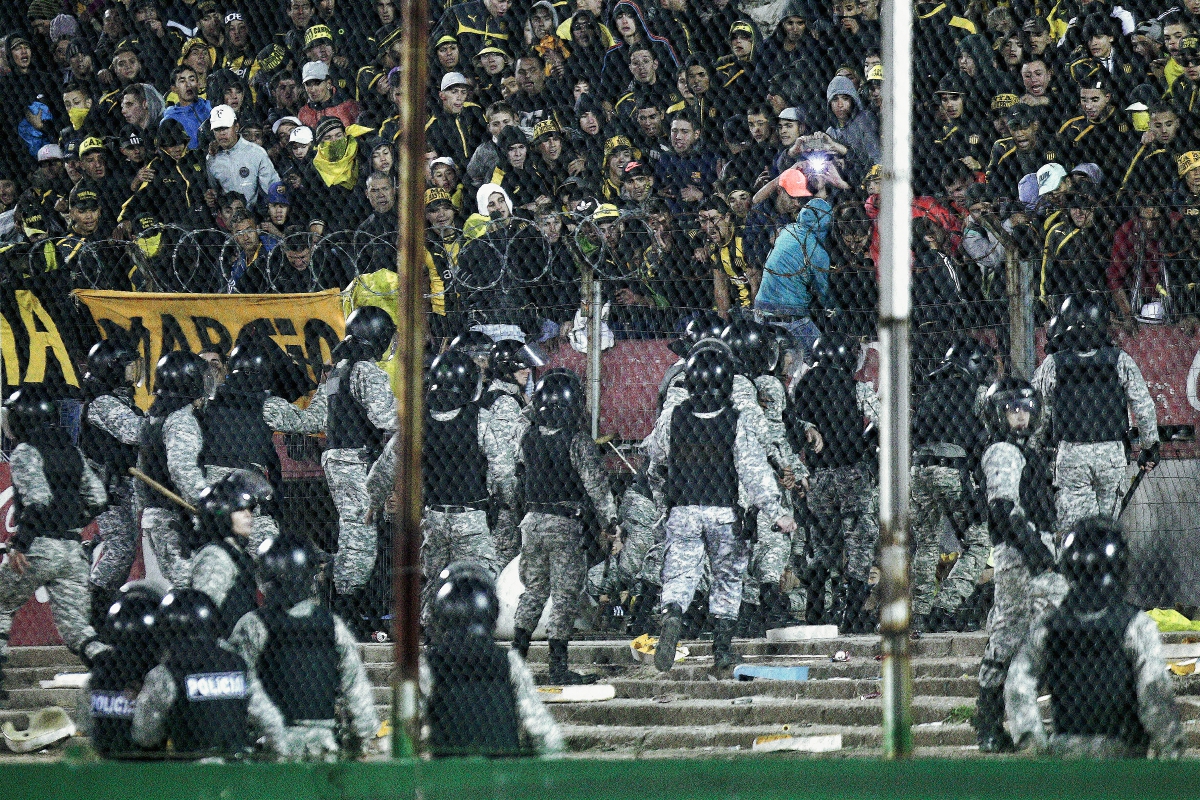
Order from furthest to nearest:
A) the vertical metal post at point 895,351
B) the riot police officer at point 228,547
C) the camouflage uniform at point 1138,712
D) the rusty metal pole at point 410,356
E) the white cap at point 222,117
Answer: the white cap at point 222,117, the riot police officer at point 228,547, the camouflage uniform at point 1138,712, the rusty metal pole at point 410,356, the vertical metal post at point 895,351

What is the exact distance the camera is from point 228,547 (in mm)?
5961

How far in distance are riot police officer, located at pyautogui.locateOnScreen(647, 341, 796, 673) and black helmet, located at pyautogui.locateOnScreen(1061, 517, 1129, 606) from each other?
2290 mm

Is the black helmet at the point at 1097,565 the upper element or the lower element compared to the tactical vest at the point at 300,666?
upper

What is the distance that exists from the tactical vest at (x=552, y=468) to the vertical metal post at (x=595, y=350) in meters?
0.18

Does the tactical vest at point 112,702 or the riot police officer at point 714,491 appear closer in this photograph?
the tactical vest at point 112,702

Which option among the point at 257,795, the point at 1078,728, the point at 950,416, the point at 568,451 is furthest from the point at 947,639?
the point at 257,795

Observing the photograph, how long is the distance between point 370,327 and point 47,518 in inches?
69.0

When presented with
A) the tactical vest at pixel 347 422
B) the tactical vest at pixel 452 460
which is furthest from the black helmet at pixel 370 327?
the tactical vest at pixel 452 460

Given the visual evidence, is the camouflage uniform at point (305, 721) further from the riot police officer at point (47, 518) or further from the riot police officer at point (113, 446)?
the riot police officer at point (113, 446)

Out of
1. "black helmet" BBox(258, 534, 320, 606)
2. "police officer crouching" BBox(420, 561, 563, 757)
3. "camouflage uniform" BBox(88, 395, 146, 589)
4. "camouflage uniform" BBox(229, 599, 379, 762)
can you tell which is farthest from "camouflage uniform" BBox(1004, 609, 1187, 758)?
"camouflage uniform" BBox(88, 395, 146, 589)

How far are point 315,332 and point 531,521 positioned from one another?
1.53 m

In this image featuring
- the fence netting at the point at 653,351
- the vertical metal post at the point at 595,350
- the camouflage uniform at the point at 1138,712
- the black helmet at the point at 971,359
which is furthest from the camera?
the vertical metal post at the point at 595,350

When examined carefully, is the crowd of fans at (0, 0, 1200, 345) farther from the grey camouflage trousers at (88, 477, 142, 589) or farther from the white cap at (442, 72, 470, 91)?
the grey camouflage trousers at (88, 477, 142, 589)

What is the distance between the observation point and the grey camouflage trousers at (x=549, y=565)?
7.45 m
